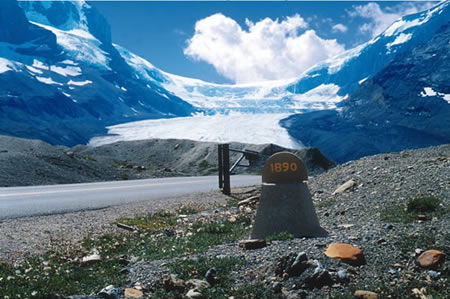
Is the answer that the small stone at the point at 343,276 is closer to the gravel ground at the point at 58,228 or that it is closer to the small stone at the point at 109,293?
the small stone at the point at 109,293

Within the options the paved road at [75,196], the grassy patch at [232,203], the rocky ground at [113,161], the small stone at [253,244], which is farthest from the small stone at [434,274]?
the rocky ground at [113,161]

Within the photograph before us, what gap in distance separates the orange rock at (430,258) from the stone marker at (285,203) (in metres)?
3.28

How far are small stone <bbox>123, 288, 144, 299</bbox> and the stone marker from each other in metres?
4.38

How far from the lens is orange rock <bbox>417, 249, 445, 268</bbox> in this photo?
798cm

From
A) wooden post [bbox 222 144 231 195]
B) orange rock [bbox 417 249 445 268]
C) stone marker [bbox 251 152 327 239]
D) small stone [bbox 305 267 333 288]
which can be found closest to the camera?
small stone [bbox 305 267 333 288]

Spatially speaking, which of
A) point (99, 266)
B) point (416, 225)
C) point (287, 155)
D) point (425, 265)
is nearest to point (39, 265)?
point (99, 266)

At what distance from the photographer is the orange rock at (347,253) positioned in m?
8.33

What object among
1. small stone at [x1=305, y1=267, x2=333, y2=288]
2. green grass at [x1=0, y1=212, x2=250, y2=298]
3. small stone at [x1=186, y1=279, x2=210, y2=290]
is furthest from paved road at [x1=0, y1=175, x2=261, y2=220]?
small stone at [x1=305, y1=267, x2=333, y2=288]

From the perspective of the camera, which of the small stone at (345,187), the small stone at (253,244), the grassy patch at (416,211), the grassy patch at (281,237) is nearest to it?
the small stone at (253,244)

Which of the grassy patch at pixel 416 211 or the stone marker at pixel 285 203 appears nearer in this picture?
the stone marker at pixel 285 203

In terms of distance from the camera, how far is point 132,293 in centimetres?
781

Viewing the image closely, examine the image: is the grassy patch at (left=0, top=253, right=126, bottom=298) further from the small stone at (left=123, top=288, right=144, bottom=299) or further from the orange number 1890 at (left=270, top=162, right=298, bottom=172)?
the orange number 1890 at (left=270, top=162, right=298, bottom=172)

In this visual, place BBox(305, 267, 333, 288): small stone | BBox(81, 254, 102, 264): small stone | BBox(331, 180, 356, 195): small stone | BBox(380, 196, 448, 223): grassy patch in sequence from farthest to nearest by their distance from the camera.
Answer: BBox(331, 180, 356, 195): small stone, BBox(380, 196, 448, 223): grassy patch, BBox(81, 254, 102, 264): small stone, BBox(305, 267, 333, 288): small stone

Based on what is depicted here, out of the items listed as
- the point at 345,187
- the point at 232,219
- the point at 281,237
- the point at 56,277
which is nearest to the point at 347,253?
the point at 281,237
